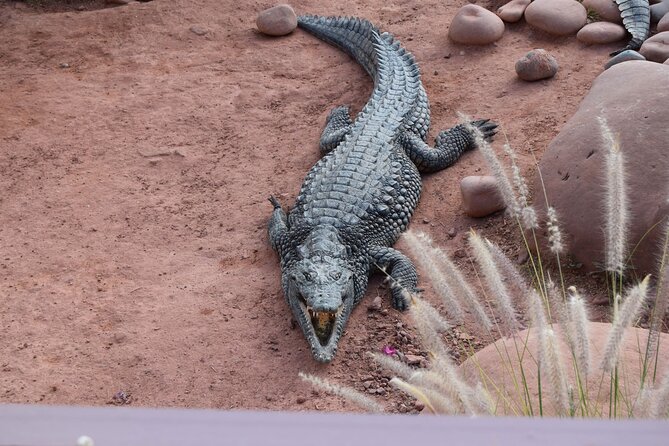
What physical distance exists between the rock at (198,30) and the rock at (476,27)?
7.42 feet

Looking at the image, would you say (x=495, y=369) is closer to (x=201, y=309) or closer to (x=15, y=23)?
(x=201, y=309)

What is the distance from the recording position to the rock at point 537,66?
19.2 feet

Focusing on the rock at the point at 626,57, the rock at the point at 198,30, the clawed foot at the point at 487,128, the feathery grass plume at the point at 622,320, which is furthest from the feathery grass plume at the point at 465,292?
the rock at the point at 198,30

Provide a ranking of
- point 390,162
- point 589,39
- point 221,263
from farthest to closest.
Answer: point 589,39 < point 390,162 < point 221,263

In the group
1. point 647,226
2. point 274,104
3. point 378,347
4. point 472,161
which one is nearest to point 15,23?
point 274,104

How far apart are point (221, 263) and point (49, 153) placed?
1.96 metres

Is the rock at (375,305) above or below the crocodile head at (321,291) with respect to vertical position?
below

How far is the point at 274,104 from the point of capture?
6344 millimetres

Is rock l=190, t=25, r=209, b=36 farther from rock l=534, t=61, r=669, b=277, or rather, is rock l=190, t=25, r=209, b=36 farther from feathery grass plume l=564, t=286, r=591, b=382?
feathery grass plume l=564, t=286, r=591, b=382

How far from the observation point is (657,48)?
549 cm

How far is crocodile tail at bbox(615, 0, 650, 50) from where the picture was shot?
5969 mm

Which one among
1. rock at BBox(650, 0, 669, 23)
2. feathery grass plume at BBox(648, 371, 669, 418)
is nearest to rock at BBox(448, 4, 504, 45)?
rock at BBox(650, 0, 669, 23)

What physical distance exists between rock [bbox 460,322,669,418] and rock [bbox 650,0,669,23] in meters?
3.96

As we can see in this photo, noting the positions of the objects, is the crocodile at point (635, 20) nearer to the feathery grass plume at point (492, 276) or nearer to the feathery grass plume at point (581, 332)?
the feathery grass plume at point (492, 276)
